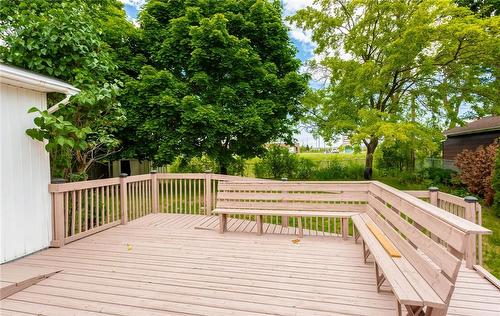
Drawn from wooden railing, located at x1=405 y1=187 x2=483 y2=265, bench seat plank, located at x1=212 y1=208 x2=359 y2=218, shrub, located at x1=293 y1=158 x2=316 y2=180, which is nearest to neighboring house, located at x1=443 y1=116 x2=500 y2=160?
shrub, located at x1=293 y1=158 x2=316 y2=180

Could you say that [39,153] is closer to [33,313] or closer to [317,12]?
[33,313]

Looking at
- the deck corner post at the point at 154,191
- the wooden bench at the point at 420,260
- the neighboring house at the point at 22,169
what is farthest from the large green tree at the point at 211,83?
the wooden bench at the point at 420,260

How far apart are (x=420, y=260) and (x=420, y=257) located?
0.08 ft

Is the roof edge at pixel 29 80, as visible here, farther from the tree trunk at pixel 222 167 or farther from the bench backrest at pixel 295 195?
the tree trunk at pixel 222 167

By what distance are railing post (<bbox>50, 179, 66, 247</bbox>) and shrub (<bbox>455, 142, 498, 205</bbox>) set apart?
10281 millimetres

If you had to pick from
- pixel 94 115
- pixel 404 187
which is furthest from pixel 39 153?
pixel 404 187

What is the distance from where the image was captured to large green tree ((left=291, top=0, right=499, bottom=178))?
8.90 m

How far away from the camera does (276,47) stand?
36.6 feet

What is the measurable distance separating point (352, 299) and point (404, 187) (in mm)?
10626

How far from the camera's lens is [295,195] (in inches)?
191

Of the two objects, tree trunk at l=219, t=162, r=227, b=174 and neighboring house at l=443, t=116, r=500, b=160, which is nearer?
tree trunk at l=219, t=162, r=227, b=174

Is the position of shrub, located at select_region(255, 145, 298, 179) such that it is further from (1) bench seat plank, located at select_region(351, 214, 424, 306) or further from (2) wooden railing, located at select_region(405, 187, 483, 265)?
(1) bench seat plank, located at select_region(351, 214, 424, 306)

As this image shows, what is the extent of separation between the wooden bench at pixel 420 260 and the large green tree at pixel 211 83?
7.16m

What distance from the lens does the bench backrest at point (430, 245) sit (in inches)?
68.4
